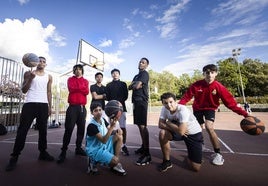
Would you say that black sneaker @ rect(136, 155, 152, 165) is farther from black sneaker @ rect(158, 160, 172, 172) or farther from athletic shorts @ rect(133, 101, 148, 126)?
athletic shorts @ rect(133, 101, 148, 126)

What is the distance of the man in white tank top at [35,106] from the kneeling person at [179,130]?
214 centimetres

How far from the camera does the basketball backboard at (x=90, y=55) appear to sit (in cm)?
1170

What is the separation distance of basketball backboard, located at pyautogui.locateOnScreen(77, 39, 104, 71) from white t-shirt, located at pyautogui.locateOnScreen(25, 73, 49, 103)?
26.0 feet

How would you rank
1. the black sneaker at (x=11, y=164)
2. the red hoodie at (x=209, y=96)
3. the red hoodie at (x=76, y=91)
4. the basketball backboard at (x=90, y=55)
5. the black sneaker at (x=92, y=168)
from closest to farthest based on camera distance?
the black sneaker at (x=92, y=168) → the black sneaker at (x=11, y=164) → the red hoodie at (x=209, y=96) → the red hoodie at (x=76, y=91) → the basketball backboard at (x=90, y=55)

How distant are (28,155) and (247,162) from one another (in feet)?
14.2

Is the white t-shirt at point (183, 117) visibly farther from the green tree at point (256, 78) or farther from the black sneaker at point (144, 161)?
the green tree at point (256, 78)

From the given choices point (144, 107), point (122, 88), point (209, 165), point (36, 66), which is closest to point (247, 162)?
point (209, 165)

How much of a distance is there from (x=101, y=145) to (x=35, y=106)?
1469mm

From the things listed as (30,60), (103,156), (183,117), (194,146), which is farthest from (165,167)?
(30,60)

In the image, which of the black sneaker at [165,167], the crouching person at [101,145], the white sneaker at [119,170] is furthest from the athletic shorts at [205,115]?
the white sneaker at [119,170]

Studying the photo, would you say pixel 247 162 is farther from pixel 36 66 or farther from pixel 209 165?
pixel 36 66

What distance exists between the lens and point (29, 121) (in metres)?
3.52

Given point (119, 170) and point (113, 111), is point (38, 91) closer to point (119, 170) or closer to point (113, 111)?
point (113, 111)

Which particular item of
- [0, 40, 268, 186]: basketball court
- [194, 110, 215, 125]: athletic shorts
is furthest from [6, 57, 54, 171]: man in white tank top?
[194, 110, 215, 125]: athletic shorts
